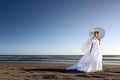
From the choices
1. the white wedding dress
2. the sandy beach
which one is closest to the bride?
the white wedding dress

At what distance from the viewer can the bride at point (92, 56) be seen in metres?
13.0

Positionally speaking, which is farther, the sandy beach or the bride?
the bride

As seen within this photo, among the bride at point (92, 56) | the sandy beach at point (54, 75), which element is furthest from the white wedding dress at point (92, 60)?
the sandy beach at point (54, 75)

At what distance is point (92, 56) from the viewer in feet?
42.7

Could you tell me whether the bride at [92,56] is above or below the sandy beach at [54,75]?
above

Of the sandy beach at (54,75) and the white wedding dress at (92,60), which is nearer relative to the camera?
the sandy beach at (54,75)

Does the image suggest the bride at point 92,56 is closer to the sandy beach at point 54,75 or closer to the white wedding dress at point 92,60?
the white wedding dress at point 92,60

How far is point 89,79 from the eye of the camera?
10070mm

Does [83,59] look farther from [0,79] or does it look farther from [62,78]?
[0,79]

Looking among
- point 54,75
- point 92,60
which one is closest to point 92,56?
point 92,60

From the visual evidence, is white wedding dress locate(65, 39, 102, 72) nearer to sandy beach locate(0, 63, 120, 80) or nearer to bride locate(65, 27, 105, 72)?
bride locate(65, 27, 105, 72)

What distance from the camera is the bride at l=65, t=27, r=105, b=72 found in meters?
13.0

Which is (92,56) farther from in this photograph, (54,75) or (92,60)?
(54,75)

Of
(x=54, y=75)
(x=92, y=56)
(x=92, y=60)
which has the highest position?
(x=92, y=56)
